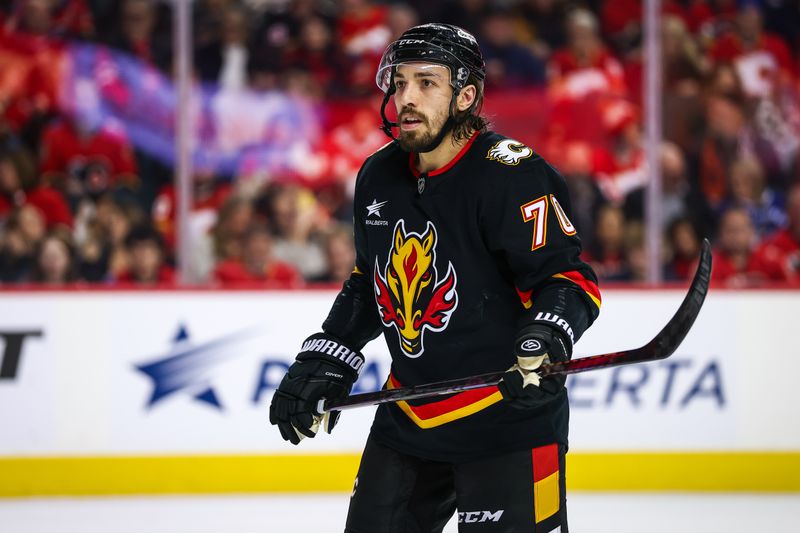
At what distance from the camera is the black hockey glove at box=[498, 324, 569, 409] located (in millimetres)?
1936

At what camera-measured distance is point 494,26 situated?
6027 mm

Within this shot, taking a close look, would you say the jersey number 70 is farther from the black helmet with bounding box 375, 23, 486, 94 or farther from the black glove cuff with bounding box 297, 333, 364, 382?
the black glove cuff with bounding box 297, 333, 364, 382

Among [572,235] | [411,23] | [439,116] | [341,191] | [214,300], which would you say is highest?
[411,23]

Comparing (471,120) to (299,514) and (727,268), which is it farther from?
(727,268)

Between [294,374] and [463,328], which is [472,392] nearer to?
[463,328]

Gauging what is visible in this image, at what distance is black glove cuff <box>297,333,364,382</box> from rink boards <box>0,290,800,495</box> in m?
2.03

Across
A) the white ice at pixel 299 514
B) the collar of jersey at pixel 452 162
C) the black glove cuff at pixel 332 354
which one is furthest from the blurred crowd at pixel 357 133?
the collar of jersey at pixel 452 162

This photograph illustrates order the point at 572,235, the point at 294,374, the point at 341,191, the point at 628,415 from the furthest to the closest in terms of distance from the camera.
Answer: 1. the point at 341,191
2. the point at 628,415
3. the point at 294,374
4. the point at 572,235

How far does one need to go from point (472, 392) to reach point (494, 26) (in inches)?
164

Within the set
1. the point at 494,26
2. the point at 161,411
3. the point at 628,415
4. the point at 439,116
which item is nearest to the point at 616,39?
the point at 494,26

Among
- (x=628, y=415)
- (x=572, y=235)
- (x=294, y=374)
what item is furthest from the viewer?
(x=628, y=415)

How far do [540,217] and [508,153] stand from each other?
0.46 ft

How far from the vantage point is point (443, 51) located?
2113 millimetres

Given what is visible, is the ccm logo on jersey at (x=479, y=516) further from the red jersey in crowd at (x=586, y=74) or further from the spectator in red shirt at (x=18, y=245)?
the red jersey in crowd at (x=586, y=74)
